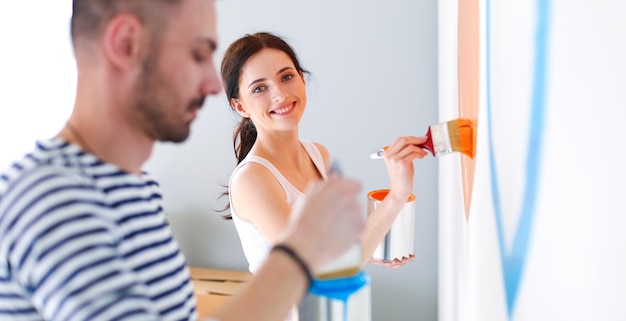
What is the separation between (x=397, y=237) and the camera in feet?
4.51

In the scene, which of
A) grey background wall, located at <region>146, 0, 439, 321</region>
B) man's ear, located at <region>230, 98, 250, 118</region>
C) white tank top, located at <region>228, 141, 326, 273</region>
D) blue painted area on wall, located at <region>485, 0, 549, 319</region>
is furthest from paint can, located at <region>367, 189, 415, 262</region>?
grey background wall, located at <region>146, 0, 439, 321</region>

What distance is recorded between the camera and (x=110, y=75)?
593 millimetres

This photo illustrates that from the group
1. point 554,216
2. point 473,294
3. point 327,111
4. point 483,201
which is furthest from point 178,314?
point 327,111

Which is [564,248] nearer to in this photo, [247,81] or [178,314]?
[178,314]

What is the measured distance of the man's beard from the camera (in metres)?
0.58

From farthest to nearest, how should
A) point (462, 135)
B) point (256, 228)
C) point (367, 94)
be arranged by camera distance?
point (367, 94) → point (256, 228) → point (462, 135)

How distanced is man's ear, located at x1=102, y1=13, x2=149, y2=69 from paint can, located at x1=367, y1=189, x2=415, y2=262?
Result: 0.84 meters

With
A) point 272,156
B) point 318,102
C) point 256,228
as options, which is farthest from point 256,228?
point 318,102

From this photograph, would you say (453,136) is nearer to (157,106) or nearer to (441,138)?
(441,138)

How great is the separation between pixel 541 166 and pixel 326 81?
1.76 meters

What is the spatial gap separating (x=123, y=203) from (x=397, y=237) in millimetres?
862

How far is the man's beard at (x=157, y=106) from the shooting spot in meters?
0.58

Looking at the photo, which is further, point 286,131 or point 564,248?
point 286,131

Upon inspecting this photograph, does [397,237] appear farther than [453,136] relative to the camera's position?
Yes
